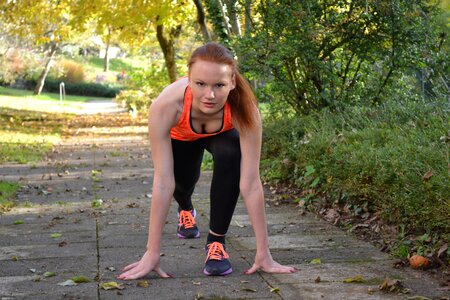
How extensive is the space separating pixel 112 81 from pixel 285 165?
172ft

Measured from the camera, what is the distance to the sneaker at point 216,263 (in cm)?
463

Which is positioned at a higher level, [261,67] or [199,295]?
[261,67]

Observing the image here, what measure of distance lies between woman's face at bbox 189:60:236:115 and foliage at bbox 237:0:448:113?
490cm

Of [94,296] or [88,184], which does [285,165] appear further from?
[94,296]

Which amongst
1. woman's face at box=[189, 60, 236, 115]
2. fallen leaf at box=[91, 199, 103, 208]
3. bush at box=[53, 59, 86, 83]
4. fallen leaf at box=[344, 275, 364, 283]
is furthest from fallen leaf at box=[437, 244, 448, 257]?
bush at box=[53, 59, 86, 83]

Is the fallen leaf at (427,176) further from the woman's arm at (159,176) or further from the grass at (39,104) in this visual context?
the grass at (39,104)

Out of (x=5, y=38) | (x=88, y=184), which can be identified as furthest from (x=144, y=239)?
(x=5, y=38)

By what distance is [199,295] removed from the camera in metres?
4.12

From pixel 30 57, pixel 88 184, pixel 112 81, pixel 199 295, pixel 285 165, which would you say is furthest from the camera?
pixel 112 81

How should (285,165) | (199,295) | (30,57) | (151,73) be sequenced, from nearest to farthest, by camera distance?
Answer: (199,295), (285,165), (151,73), (30,57)

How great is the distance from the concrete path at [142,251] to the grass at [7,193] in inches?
4.9

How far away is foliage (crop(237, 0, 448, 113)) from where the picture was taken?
9.44m

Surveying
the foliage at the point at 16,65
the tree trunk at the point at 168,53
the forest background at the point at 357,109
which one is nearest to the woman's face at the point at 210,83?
the forest background at the point at 357,109

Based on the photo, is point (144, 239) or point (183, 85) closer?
point (183, 85)
